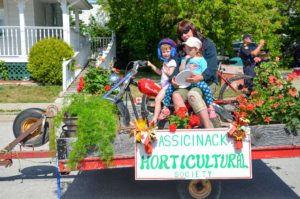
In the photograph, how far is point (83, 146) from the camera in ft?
13.6

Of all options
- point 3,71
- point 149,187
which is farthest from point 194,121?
point 3,71

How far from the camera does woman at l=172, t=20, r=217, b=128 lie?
4.49 meters

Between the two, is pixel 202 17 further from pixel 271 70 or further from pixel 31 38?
pixel 271 70

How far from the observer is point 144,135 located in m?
4.11

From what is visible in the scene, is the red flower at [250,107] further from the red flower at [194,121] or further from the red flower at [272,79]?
the red flower at [194,121]

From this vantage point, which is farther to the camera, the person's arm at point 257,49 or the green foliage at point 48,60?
the green foliage at point 48,60

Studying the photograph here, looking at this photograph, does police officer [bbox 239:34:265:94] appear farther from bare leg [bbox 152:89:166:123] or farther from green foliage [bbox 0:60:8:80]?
green foliage [bbox 0:60:8:80]

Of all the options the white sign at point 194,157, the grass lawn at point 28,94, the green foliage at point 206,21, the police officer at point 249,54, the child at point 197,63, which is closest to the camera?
the white sign at point 194,157

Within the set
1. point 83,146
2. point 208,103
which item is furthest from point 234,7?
point 83,146

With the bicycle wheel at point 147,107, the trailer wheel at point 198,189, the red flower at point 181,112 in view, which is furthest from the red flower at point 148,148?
the bicycle wheel at point 147,107

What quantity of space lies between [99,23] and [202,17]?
53.9ft

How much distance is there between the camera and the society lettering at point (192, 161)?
4234mm

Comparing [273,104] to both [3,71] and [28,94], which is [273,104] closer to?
[28,94]

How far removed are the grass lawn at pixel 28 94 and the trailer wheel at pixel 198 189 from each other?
340 inches
